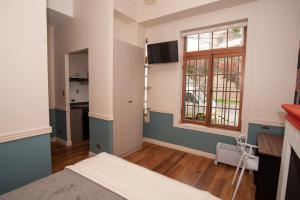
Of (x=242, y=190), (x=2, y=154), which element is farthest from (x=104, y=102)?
(x=242, y=190)

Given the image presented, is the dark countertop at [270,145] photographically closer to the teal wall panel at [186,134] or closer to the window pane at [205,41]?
the teal wall panel at [186,134]

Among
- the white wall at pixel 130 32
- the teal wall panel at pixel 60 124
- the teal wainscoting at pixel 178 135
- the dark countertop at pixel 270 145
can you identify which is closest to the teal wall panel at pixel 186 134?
the teal wainscoting at pixel 178 135

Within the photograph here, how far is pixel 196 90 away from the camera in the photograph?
3334 mm

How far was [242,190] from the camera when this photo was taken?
2.12 metres

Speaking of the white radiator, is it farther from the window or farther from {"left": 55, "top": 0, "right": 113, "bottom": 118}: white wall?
{"left": 55, "top": 0, "right": 113, "bottom": 118}: white wall

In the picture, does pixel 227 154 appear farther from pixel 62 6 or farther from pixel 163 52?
pixel 62 6

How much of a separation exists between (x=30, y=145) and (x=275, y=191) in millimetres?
2697

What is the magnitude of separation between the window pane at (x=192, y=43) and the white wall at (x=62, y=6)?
2.45 m

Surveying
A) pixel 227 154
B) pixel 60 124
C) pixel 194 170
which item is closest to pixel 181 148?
pixel 194 170

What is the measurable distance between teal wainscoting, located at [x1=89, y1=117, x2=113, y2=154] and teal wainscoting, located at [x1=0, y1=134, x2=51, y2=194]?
3.37 feet

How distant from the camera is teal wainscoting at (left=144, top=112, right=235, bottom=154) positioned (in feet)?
9.87

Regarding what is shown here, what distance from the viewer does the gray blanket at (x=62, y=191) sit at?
A: 3.51ft

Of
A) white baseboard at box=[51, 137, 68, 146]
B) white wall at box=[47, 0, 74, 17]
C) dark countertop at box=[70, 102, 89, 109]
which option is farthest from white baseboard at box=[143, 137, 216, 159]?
white wall at box=[47, 0, 74, 17]

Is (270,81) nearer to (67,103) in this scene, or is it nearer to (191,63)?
(191,63)
